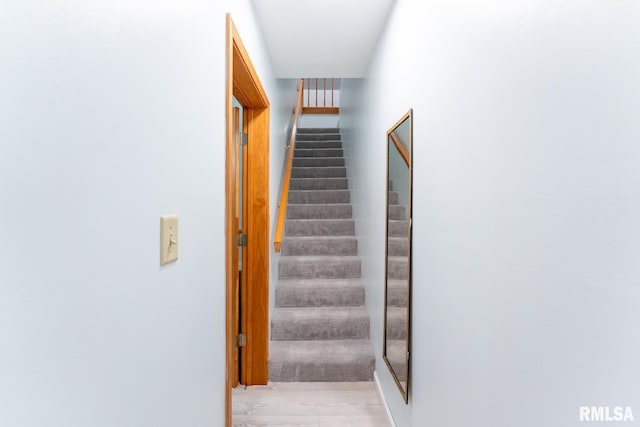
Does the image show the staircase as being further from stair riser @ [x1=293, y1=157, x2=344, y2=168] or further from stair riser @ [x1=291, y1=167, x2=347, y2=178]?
stair riser @ [x1=293, y1=157, x2=344, y2=168]

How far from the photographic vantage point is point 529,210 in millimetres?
726

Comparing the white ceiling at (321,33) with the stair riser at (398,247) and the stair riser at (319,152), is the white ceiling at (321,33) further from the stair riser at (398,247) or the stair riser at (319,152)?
the stair riser at (319,152)

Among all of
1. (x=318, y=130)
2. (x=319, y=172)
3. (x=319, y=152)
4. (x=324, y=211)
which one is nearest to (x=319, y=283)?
(x=324, y=211)

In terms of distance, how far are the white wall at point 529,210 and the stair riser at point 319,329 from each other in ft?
5.02

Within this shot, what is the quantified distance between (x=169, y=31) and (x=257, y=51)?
1.29 meters

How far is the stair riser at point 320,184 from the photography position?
4.46 m

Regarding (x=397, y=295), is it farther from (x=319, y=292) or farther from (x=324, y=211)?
(x=324, y=211)

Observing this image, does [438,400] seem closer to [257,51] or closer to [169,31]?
[169,31]

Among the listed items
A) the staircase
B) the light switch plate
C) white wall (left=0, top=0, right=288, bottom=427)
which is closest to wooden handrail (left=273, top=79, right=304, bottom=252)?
the staircase

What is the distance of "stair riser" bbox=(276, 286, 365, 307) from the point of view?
3.16 meters

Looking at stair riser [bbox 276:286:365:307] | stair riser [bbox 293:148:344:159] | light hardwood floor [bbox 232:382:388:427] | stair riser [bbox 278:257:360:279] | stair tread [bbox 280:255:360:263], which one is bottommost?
light hardwood floor [bbox 232:382:388:427]

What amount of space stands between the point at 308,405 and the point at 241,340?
2.08 feet

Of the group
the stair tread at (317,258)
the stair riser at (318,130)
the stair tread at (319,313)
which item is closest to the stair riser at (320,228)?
the stair tread at (317,258)

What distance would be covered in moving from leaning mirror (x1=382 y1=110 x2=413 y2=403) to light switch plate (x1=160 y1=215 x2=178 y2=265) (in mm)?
1036
